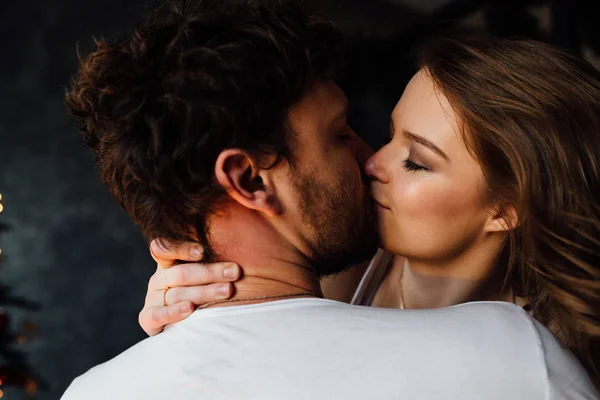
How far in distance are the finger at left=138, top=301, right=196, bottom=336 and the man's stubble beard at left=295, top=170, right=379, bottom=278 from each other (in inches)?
9.4

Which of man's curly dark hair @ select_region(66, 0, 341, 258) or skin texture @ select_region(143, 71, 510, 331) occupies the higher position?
man's curly dark hair @ select_region(66, 0, 341, 258)

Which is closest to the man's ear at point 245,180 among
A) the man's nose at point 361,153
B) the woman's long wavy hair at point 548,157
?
the man's nose at point 361,153

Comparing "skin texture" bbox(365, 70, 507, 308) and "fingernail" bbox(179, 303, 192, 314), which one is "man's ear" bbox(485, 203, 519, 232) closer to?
"skin texture" bbox(365, 70, 507, 308)

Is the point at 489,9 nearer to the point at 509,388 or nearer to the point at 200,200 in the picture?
the point at 200,200

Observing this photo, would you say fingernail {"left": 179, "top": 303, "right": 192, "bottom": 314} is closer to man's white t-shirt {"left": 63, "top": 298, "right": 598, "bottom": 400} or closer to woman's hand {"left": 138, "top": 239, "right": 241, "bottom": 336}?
woman's hand {"left": 138, "top": 239, "right": 241, "bottom": 336}

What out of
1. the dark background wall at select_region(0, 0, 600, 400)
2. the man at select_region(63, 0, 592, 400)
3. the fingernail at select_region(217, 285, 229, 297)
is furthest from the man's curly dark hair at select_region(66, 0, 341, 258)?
the dark background wall at select_region(0, 0, 600, 400)

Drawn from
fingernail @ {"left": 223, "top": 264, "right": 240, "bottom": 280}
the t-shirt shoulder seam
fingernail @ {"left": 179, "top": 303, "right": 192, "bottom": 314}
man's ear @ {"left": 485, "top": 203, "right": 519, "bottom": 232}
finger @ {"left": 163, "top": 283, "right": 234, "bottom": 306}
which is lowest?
the t-shirt shoulder seam

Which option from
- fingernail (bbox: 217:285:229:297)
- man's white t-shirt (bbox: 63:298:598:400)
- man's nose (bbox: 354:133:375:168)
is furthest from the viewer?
man's nose (bbox: 354:133:375:168)

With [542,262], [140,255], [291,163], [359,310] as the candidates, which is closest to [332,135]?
[291,163]

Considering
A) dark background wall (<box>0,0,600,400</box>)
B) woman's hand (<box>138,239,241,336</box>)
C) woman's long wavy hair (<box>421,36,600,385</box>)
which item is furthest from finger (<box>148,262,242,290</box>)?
dark background wall (<box>0,0,600,400</box>)

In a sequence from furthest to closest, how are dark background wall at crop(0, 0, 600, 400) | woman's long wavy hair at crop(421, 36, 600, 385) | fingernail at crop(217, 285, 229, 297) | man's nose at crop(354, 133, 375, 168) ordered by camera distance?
dark background wall at crop(0, 0, 600, 400)
man's nose at crop(354, 133, 375, 168)
woman's long wavy hair at crop(421, 36, 600, 385)
fingernail at crop(217, 285, 229, 297)

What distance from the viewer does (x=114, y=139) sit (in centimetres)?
124

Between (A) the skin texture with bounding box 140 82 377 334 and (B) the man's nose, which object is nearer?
(A) the skin texture with bounding box 140 82 377 334

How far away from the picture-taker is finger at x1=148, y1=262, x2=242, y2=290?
1167 millimetres
